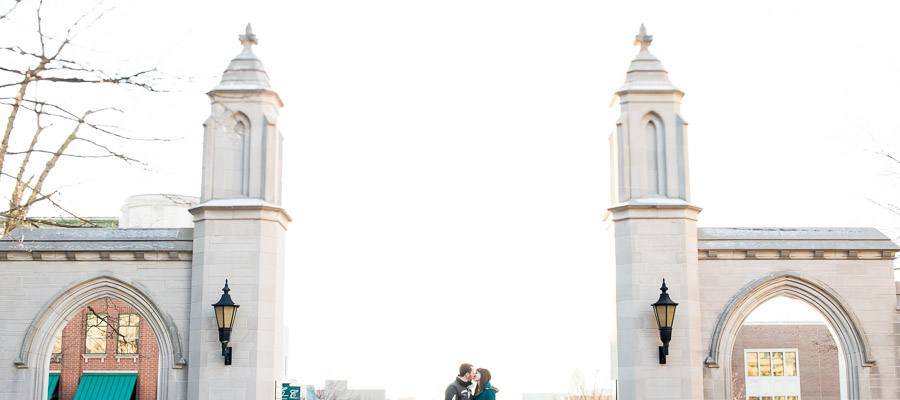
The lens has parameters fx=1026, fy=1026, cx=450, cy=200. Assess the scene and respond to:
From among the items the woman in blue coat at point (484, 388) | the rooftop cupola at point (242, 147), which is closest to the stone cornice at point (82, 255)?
the rooftop cupola at point (242, 147)

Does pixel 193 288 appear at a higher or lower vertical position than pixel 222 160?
lower

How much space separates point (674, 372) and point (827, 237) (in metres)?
3.17

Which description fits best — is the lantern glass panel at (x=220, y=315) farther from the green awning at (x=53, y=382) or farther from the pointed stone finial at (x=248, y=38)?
the green awning at (x=53, y=382)

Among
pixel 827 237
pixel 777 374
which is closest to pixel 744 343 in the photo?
pixel 777 374

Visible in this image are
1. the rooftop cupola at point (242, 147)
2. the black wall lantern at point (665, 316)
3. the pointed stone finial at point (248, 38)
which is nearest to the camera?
the black wall lantern at point (665, 316)

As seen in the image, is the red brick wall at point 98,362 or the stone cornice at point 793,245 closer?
the stone cornice at point 793,245

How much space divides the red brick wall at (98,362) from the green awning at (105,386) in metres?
0.28

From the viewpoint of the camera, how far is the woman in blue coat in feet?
36.9

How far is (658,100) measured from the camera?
601 inches

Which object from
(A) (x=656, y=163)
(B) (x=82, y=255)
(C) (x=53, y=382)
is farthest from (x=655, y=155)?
(C) (x=53, y=382)

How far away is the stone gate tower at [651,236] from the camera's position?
14664mm

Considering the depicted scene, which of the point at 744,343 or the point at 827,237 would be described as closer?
the point at 827,237

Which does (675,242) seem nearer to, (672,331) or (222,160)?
(672,331)

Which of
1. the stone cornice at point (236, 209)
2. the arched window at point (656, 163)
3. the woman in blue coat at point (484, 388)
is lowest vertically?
the woman in blue coat at point (484, 388)
